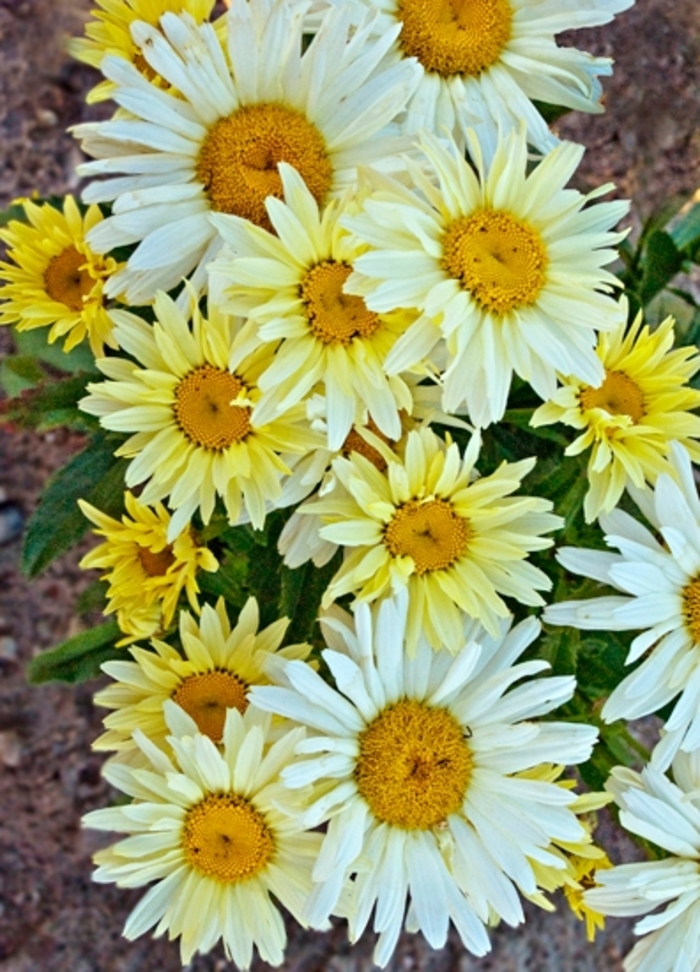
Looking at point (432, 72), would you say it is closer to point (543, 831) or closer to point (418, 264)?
point (418, 264)

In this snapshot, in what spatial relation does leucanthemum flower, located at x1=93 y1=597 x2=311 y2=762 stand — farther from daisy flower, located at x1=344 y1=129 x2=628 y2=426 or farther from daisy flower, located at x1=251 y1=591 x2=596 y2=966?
daisy flower, located at x1=344 y1=129 x2=628 y2=426

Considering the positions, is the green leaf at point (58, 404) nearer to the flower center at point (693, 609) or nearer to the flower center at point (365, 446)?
the flower center at point (365, 446)

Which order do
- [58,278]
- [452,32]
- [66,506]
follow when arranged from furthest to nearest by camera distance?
1. [66,506]
2. [58,278]
3. [452,32]

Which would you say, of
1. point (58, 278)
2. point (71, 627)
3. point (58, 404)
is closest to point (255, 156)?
point (58, 278)

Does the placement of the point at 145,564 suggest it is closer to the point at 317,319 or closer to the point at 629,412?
the point at 317,319

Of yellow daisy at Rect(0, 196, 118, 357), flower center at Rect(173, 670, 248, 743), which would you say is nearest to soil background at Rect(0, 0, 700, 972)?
yellow daisy at Rect(0, 196, 118, 357)

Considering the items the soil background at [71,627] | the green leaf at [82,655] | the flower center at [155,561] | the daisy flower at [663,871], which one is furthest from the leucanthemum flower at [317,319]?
the soil background at [71,627]
